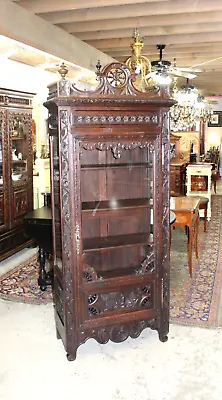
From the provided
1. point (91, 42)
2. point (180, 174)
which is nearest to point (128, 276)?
point (91, 42)

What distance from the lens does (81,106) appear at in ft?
9.06

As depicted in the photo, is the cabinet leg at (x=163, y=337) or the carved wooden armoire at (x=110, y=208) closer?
the carved wooden armoire at (x=110, y=208)

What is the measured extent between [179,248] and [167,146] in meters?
2.88

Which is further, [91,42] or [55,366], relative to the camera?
[91,42]

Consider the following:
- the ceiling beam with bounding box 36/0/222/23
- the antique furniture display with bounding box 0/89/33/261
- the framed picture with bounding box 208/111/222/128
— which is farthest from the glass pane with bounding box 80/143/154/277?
the framed picture with bounding box 208/111/222/128

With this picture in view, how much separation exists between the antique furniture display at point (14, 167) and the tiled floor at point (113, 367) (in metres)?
2.01

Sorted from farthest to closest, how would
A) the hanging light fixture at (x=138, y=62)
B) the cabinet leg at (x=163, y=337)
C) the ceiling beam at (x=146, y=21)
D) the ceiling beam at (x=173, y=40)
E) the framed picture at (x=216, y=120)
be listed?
the framed picture at (x=216, y=120) < the ceiling beam at (x=173, y=40) < the hanging light fixture at (x=138, y=62) < the ceiling beam at (x=146, y=21) < the cabinet leg at (x=163, y=337)

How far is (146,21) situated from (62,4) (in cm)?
103

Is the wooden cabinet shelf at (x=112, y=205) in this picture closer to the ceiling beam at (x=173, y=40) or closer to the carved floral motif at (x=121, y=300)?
the carved floral motif at (x=121, y=300)

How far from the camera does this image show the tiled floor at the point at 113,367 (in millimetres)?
2629

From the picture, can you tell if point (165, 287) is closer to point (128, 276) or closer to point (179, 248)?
point (128, 276)

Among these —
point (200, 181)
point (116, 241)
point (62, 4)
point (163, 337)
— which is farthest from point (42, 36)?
point (200, 181)

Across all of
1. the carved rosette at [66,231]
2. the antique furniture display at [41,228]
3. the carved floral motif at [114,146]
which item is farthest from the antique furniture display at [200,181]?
the carved rosette at [66,231]

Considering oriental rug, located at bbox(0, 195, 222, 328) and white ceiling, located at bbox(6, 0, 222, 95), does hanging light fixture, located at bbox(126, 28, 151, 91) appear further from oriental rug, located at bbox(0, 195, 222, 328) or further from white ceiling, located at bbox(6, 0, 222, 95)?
oriental rug, located at bbox(0, 195, 222, 328)
